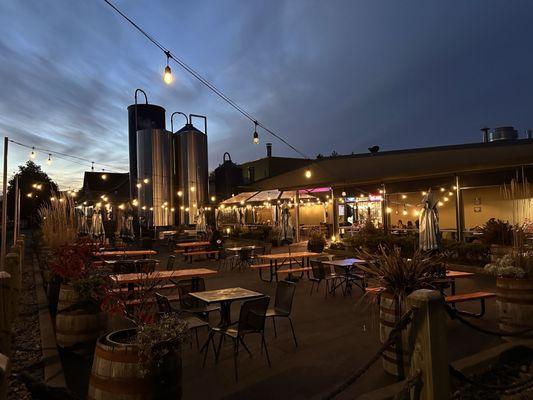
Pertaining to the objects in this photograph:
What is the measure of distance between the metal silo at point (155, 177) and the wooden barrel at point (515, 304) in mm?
23409

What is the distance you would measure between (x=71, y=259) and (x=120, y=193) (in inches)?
1480

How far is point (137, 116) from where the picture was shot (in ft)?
94.2

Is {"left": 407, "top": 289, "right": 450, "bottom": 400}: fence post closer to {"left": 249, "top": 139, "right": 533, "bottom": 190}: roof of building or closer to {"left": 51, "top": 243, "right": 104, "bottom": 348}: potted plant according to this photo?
{"left": 51, "top": 243, "right": 104, "bottom": 348}: potted plant

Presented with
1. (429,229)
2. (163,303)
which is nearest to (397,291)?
(163,303)

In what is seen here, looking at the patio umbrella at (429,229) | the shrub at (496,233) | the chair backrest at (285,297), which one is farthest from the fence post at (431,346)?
the shrub at (496,233)

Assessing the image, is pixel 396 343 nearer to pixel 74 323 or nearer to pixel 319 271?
pixel 74 323

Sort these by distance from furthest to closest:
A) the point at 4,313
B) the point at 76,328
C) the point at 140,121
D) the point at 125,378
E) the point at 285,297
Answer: the point at 140,121
the point at 285,297
the point at 76,328
the point at 4,313
the point at 125,378

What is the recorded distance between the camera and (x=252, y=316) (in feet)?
15.0

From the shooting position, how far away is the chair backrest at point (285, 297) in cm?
527

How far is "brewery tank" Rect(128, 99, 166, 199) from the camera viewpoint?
2884 cm

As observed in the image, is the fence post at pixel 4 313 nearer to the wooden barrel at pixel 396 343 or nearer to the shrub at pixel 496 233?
the wooden barrel at pixel 396 343

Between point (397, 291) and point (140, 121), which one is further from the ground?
point (140, 121)

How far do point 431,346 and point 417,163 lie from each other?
16245mm

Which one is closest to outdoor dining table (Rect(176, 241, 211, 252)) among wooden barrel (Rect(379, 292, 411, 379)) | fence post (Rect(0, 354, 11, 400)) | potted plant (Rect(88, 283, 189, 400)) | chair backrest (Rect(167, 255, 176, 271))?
chair backrest (Rect(167, 255, 176, 271))
